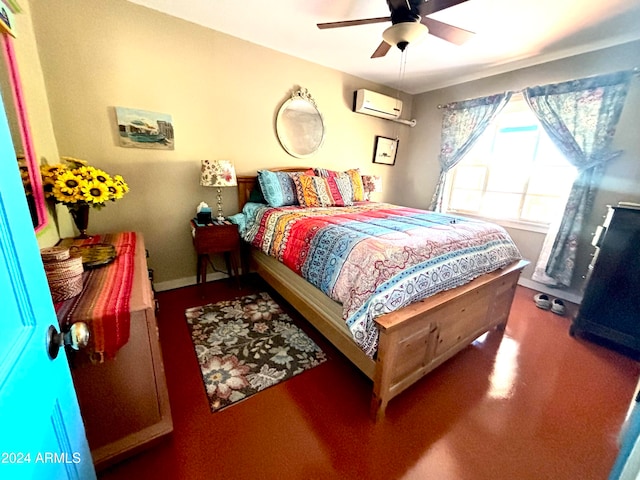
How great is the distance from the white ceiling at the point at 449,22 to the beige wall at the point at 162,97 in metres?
0.19

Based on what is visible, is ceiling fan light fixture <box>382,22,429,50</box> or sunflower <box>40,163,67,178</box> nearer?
sunflower <box>40,163,67,178</box>

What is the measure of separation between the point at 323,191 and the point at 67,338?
2.37 meters

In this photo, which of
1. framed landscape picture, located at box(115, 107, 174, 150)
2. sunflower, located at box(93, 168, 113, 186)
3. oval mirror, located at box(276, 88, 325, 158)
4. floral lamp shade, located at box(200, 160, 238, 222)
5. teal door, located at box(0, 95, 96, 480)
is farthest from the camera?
oval mirror, located at box(276, 88, 325, 158)

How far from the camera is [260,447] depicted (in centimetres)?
122

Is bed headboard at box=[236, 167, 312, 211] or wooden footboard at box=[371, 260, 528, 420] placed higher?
bed headboard at box=[236, 167, 312, 211]

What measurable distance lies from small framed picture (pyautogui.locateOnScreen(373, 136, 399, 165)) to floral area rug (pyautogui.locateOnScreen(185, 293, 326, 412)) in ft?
8.92

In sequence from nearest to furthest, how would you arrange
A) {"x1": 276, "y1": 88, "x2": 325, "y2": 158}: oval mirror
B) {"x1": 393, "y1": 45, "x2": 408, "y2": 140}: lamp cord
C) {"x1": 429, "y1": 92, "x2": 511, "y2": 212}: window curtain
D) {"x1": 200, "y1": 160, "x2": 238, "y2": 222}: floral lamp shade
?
{"x1": 200, "y1": 160, "x2": 238, "y2": 222}: floral lamp shade → {"x1": 393, "y1": 45, "x2": 408, "y2": 140}: lamp cord → {"x1": 276, "y1": 88, "x2": 325, "y2": 158}: oval mirror → {"x1": 429, "y1": 92, "x2": 511, "y2": 212}: window curtain

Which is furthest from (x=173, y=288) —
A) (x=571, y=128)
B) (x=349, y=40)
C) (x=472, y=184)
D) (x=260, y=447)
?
(x=571, y=128)

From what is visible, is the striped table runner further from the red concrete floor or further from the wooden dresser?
the red concrete floor

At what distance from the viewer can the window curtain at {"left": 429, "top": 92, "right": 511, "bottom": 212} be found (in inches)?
122

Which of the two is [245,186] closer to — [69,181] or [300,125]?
[300,125]

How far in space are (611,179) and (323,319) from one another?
3021 mm

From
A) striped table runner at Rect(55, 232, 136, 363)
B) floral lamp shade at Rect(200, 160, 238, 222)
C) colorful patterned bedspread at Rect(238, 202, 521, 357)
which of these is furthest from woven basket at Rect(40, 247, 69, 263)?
floral lamp shade at Rect(200, 160, 238, 222)

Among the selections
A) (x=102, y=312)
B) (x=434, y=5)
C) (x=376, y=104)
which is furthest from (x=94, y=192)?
(x=376, y=104)
